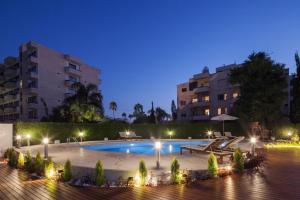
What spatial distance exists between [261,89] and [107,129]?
53.3 feet

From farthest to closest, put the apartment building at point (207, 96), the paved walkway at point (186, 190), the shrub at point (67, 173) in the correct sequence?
the apartment building at point (207, 96)
the shrub at point (67, 173)
the paved walkway at point (186, 190)

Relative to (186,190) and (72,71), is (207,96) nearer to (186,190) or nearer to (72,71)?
(72,71)

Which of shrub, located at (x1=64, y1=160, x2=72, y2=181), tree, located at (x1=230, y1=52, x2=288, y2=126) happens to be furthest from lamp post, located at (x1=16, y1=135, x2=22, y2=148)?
tree, located at (x1=230, y1=52, x2=288, y2=126)

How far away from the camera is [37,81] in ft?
156

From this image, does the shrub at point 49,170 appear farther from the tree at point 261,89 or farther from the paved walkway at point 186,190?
the tree at point 261,89

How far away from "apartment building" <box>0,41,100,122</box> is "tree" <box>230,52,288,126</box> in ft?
105

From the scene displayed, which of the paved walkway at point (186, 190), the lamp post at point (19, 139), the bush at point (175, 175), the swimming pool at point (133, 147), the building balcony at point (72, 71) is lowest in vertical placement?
the swimming pool at point (133, 147)

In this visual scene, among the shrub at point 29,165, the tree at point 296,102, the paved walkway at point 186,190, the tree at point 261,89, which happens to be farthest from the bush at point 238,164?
the tree at point 296,102

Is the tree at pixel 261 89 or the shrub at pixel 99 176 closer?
the shrub at pixel 99 176

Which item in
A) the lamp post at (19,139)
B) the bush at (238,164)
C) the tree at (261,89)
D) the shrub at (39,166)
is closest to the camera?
the bush at (238,164)

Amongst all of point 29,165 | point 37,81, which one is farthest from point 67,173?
point 37,81

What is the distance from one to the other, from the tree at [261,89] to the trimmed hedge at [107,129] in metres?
3.22

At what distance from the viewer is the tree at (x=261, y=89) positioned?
29.2 metres

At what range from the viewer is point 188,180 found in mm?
9258
